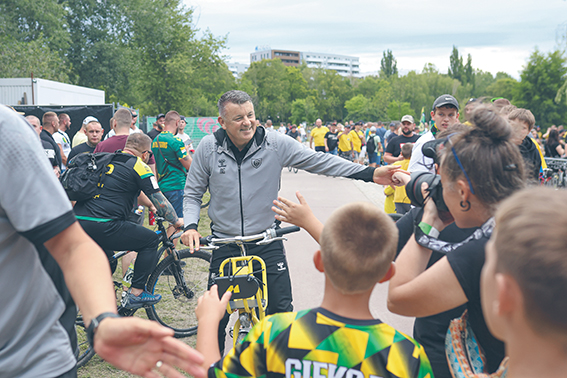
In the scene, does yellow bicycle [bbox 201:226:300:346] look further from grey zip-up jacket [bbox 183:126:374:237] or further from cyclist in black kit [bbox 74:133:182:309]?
cyclist in black kit [bbox 74:133:182:309]

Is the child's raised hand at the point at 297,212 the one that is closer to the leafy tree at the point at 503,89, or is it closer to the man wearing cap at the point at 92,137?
the man wearing cap at the point at 92,137

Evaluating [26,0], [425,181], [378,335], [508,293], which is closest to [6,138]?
[378,335]

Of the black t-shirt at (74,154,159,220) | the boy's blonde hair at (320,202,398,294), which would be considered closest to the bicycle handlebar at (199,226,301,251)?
the black t-shirt at (74,154,159,220)

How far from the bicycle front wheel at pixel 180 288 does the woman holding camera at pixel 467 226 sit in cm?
351

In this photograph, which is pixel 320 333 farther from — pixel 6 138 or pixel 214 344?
pixel 6 138

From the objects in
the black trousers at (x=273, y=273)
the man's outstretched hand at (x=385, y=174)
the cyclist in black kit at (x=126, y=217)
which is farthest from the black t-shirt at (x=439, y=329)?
the cyclist in black kit at (x=126, y=217)

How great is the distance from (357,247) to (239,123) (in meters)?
2.16

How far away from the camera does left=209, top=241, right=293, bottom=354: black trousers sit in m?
3.45

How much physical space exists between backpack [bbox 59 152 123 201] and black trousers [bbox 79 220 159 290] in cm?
25

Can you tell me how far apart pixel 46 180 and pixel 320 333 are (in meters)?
0.97

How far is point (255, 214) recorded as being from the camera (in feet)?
11.6

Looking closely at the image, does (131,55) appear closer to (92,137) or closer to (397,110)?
(92,137)

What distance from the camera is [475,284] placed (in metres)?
1.66

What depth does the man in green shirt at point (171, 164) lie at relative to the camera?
24.4 ft
